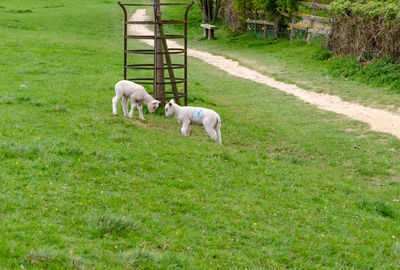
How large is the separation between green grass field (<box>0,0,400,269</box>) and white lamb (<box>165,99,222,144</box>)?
0.27m

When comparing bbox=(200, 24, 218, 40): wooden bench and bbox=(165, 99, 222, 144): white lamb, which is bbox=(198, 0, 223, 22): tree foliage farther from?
bbox=(165, 99, 222, 144): white lamb

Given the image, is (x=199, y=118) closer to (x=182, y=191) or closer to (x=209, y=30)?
(x=182, y=191)

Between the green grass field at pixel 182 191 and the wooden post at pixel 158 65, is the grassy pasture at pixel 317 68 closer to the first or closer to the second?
the green grass field at pixel 182 191

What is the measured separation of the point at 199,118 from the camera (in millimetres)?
10750

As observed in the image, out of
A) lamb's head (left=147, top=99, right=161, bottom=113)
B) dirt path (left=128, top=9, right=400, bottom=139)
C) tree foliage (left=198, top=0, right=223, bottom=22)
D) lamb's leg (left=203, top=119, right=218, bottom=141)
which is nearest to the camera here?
lamb's leg (left=203, top=119, right=218, bottom=141)

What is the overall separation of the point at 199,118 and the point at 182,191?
3.73 meters

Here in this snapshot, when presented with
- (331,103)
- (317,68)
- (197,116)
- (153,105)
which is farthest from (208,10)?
(197,116)

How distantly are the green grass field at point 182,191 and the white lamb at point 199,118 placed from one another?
272 mm

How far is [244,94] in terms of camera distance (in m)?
18.3

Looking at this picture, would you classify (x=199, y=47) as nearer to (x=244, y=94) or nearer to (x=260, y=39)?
(x=260, y=39)

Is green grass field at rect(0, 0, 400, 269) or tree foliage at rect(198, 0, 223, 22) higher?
tree foliage at rect(198, 0, 223, 22)

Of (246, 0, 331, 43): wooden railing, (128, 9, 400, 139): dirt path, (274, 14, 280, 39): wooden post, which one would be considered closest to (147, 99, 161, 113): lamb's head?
(128, 9, 400, 139): dirt path

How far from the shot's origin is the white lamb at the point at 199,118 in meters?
10.6

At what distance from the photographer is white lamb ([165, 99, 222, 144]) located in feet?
34.9
